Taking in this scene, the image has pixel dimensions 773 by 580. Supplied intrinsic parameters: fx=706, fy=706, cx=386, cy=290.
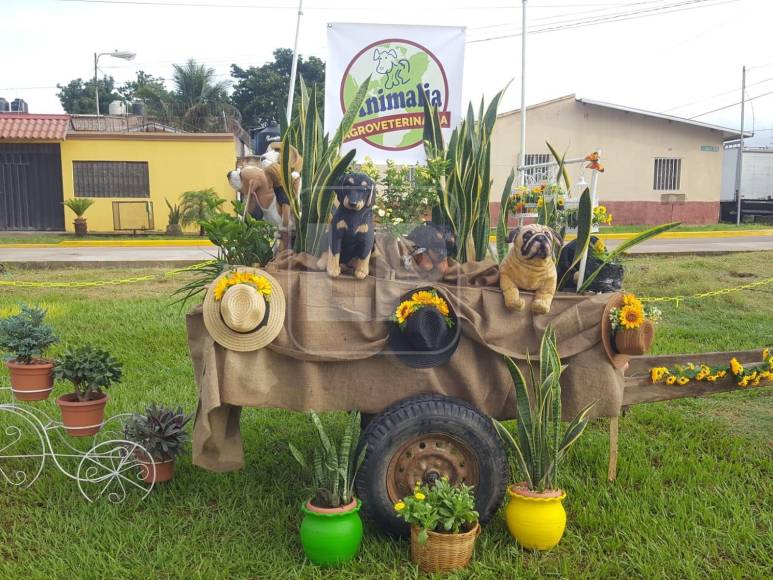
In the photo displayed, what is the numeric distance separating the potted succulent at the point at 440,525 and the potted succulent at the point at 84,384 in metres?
1.72

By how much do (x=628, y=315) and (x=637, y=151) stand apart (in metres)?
20.7

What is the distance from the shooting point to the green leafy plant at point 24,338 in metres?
3.66

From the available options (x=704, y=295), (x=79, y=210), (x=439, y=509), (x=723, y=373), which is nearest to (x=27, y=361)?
(x=439, y=509)

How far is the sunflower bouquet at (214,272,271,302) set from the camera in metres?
2.96

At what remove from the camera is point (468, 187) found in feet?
11.4

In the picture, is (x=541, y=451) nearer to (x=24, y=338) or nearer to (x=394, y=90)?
Result: (x=24, y=338)

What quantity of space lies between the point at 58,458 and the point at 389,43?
11.3 feet

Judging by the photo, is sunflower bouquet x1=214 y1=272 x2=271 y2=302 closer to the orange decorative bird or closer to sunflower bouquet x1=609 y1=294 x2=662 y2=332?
sunflower bouquet x1=609 y1=294 x2=662 y2=332

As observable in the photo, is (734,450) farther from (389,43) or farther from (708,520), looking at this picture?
(389,43)

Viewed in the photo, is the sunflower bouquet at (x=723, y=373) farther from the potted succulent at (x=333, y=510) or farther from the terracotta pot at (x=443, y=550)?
the potted succulent at (x=333, y=510)

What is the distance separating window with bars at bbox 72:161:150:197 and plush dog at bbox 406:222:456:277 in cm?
1755

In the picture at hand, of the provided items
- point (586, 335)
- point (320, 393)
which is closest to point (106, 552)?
point (320, 393)

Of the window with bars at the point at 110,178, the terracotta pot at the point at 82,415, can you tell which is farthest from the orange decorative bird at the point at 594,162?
the window with bars at the point at 110,178

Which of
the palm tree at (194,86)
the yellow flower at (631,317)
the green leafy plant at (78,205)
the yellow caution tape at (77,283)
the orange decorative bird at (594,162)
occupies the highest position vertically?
the palm tree at (194,86)
